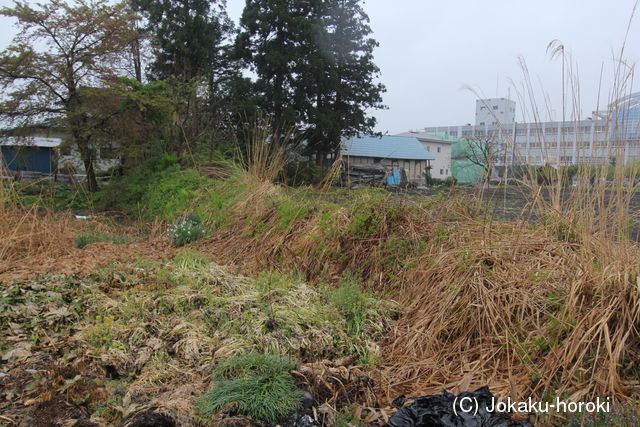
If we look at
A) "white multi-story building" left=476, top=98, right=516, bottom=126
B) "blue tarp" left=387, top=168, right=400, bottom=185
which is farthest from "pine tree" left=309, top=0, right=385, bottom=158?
"white multi-story building" left=476, top=98, right=516, bottom=126

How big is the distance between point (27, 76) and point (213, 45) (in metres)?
7.84

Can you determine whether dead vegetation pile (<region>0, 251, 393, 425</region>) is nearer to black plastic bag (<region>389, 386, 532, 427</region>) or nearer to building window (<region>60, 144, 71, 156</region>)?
black plastic bag (<region>389, 386, 532, 427</region>)

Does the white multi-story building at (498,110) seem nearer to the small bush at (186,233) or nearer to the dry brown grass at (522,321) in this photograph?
the dry brown grass at (522,321)

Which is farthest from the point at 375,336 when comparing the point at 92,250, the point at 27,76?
the point at 27,76

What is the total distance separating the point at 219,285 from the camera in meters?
3.78

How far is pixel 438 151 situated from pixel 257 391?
3853 centimetres

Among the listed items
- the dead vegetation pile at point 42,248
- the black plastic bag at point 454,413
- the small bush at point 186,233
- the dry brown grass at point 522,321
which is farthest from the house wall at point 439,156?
the black plastic bag at point 454,413

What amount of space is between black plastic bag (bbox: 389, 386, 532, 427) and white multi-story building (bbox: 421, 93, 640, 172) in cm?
156

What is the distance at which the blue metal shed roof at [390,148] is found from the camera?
98.3ft

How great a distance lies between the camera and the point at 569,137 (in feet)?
9.75

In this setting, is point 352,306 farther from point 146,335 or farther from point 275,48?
point 275,48

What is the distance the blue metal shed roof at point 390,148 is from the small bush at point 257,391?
26901 millimetres

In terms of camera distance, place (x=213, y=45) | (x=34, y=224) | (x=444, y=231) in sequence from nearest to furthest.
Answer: (x=444, y=231) → (x=34, y=224) → (x=213, y=45)

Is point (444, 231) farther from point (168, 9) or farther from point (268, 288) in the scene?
point (168, 9)
